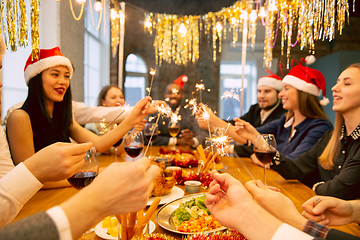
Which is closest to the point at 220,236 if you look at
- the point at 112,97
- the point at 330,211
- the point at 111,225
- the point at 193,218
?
the point at 193,218

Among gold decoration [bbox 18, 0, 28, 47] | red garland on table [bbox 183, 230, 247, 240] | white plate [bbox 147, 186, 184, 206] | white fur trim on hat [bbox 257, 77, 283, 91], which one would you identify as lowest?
white plate [bbox 147, 186, 184, 206]

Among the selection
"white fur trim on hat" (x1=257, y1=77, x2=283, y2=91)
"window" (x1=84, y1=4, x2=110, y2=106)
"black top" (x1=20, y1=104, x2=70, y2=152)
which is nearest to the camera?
"black top" (x1=20, y1=104, x2=70, y2=152)

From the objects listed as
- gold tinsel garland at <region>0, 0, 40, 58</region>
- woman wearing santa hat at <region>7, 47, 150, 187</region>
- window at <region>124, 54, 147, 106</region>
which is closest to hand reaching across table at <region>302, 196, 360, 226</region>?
woman wearing santa hat at <region>7, 47, 150, 187</region>

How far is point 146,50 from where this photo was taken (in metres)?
4.81

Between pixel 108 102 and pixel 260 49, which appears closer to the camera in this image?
pixel 108 102

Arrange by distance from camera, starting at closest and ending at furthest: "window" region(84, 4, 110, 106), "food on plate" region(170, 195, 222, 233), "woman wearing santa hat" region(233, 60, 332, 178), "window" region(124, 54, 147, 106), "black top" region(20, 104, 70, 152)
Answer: "food on plate" region(170, 195, 222, 233)
"black top" region(20, 104, 70, 152)
"woman wearing santa hat" region(233, 60, 332, 178)
"window" region(84, 4, 110, 106)
"window" region(124, 54, 147, 106)

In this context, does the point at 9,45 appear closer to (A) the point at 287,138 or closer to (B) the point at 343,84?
(B) the point at 343,84

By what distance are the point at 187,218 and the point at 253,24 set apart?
11.1 ft

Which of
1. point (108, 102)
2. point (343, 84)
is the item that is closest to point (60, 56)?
point (108, 102)

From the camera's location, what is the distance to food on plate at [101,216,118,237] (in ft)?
2.29

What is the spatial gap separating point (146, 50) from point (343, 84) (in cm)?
401

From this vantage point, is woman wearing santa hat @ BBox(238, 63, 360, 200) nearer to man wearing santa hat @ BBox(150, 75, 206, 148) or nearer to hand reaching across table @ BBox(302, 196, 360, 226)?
hand reaching across table @ BBox(302, 196, 360, 226)

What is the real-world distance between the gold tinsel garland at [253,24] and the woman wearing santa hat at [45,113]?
1.82 metres

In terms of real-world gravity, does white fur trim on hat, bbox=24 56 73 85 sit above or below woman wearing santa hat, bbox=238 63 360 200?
above
